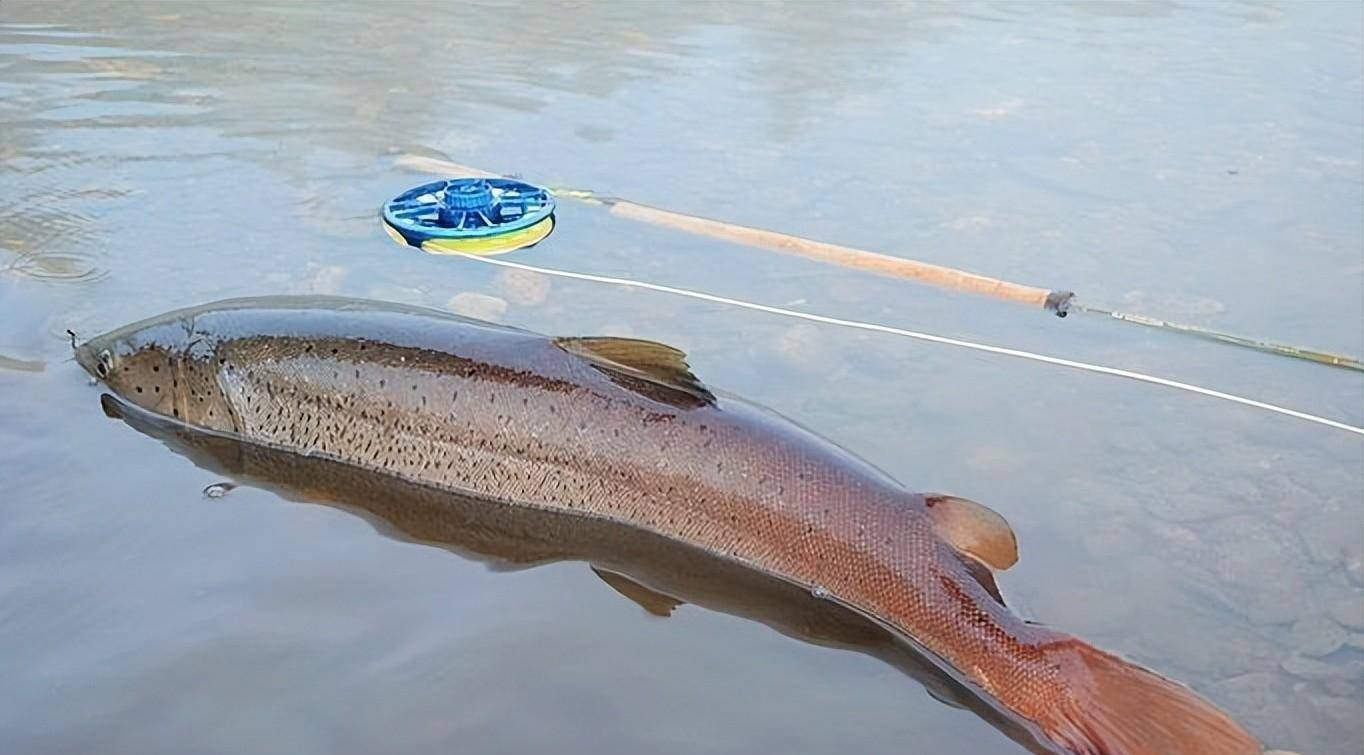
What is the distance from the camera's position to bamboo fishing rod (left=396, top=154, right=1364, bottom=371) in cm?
572

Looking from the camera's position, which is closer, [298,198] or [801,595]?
[801,595]

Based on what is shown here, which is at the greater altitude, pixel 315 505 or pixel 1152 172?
pixel 1152 172

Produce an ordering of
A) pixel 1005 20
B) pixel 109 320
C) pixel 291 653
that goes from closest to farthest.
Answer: pixel 291 653
pixel 109 320
pixel 1005 20

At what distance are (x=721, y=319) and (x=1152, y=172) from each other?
3957 mm

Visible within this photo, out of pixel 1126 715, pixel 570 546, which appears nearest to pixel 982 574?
pixel 1126 715

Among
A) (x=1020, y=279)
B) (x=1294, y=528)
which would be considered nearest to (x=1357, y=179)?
(x=1020, y=279)

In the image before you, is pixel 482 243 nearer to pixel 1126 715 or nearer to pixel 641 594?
pixel 641 594

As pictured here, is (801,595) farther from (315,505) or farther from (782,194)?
(782,194)

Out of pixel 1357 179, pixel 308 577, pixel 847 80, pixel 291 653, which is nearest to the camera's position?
pixel 291 653

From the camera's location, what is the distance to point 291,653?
11.6 feet

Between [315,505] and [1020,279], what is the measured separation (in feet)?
12.4

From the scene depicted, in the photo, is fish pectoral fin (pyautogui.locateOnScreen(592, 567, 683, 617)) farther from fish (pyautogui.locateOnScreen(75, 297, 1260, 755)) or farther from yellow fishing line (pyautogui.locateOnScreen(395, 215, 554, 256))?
yellow fishing line (pyautogui.locateOnScreen(395, 215, 554, 256))

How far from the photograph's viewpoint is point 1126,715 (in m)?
3.16

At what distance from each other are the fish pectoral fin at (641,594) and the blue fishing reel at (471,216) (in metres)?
2.71
